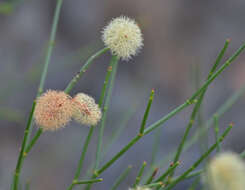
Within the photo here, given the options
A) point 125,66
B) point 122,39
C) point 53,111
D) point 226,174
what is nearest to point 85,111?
point 53,111

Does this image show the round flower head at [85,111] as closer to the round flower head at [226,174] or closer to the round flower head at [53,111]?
the round flower head at [53,111]

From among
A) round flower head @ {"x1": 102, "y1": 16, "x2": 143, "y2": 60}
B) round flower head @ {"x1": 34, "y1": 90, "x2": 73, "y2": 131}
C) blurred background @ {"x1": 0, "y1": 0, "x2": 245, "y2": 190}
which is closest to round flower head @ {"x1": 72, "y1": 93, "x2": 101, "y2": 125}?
round flower head @ {"x1": 34, "y1": 90, "x2": 73, "y2": 131}

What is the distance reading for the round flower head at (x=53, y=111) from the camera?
87 cm

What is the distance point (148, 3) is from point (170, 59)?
478 millimetres

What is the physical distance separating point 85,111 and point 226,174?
43 centimetres

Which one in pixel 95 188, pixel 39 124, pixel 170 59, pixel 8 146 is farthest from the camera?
pixel 170 59

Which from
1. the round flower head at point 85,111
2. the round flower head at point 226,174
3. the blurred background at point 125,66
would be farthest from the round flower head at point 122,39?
the blurred background at point 125,66

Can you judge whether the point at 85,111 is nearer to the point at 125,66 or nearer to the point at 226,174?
the point at 226,174

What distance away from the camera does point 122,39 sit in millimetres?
963

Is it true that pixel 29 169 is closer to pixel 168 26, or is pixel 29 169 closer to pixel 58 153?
pixel 58 153

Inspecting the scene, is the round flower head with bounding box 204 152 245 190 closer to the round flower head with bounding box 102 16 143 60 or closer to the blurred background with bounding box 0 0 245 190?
the round flower head with bounding box 102 16 143 60

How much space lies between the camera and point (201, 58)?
320 cm

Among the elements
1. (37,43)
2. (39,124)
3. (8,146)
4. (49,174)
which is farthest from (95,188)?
(39,124)

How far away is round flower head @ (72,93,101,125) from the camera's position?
91 cm
